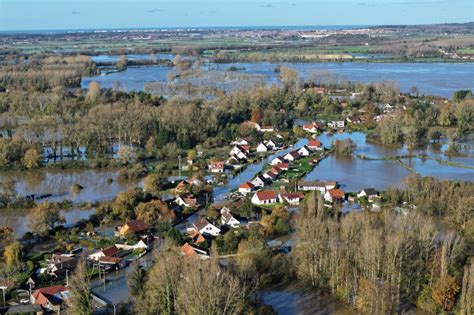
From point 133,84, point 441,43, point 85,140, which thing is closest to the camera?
point 85,140

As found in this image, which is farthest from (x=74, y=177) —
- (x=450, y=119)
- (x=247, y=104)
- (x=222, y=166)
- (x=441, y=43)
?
(x=441, y=43)

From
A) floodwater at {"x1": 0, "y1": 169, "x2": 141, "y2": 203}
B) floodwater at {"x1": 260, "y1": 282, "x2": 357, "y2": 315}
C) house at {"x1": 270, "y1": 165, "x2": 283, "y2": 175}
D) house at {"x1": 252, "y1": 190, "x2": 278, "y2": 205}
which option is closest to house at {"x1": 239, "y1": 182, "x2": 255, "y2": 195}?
house at {"x1": 252, "y1": 190, "x2": 278, "y2": 205}

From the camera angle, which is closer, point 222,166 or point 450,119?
point 222,166

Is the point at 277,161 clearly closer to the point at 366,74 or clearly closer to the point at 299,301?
the point at 299,301

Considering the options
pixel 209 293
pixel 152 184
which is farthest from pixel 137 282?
pixel 152 184

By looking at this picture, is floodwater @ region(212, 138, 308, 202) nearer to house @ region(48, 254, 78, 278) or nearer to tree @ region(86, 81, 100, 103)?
house @ region(48, 254, 78, 278)

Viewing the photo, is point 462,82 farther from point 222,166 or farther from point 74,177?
point 74,177
